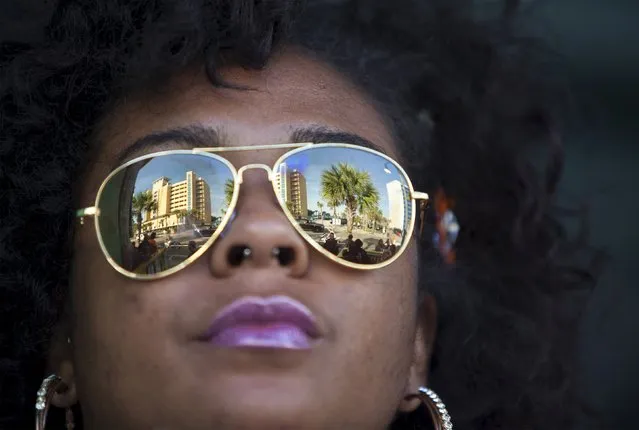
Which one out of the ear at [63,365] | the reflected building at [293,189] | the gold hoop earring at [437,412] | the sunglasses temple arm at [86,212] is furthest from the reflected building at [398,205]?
the ear at [63,365]

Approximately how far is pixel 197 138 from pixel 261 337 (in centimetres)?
48

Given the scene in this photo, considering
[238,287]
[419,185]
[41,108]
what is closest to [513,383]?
[419,185]

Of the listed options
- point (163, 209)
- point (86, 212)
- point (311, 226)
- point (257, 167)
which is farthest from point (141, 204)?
point (311, 226)

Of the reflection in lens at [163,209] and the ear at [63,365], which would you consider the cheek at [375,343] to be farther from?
the ear at [63,365]

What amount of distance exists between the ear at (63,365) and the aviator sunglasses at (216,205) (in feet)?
1.20

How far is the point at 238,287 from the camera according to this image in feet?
5.81

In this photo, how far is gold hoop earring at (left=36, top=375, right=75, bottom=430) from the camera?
2047 mm

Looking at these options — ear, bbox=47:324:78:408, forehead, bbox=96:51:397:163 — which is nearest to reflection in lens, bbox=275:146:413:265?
forehead, bbox=96:51:397:163

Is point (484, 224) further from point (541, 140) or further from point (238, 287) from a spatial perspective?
point (238, 287)

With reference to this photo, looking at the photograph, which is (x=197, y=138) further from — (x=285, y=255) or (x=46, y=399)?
(x=46, y=399)

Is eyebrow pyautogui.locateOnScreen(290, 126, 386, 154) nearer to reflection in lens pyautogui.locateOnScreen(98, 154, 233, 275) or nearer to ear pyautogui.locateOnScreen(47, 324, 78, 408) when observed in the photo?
reflection in lens pyautogui.locateOnScreen(98, 154, 233, 275)

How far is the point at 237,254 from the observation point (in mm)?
1796

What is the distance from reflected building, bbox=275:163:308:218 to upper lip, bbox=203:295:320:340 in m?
0.20

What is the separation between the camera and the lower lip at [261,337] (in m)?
1.74
